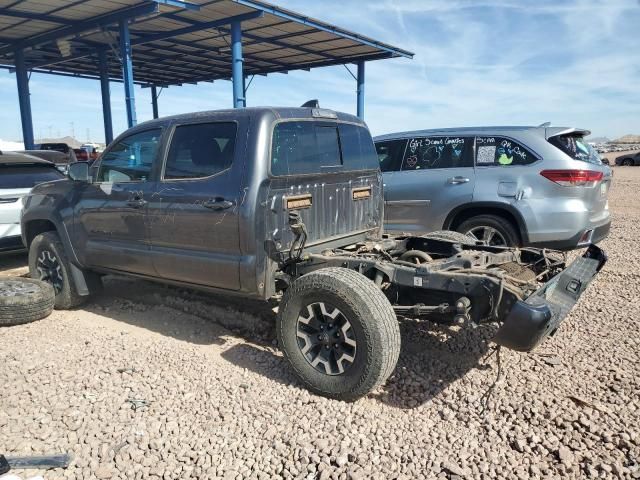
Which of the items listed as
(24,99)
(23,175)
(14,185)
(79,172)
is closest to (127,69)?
(23,175)

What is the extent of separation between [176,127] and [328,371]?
7.63 ft

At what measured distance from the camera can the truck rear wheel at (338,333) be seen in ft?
10.2

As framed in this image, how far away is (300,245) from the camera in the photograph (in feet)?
12.5

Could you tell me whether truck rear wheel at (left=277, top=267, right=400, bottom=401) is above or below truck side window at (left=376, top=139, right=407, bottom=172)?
below

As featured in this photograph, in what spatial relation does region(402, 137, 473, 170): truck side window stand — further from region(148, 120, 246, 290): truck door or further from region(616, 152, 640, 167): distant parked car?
region(616, 152, 640, 167): distant parked car

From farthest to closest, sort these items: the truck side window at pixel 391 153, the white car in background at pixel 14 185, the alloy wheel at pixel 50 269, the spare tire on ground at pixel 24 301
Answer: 1. the truck side window at pixel 391 153
2. the white car in background at pixel 14 185
3. the alloy wheel at pixel 50 269
4. the spare tire on ground at pixel 24 301

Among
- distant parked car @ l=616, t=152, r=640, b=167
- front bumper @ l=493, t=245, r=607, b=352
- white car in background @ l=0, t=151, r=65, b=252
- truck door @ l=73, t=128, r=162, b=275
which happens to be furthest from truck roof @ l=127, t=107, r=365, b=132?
distant parked car @ l=616, t=152, r=640, b=167

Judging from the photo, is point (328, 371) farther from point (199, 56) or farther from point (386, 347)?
point (199, 56)

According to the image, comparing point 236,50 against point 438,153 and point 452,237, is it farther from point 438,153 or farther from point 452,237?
point 452,237

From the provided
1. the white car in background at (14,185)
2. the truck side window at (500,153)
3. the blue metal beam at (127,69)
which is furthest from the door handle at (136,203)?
the blue metal beam at (127,69)

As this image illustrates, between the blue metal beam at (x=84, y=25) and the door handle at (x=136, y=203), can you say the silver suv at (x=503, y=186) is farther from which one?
the blue metal beam at (x=84, y=25)

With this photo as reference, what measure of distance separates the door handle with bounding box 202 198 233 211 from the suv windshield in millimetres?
3919

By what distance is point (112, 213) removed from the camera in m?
4.55

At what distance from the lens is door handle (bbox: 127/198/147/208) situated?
13.9ft
